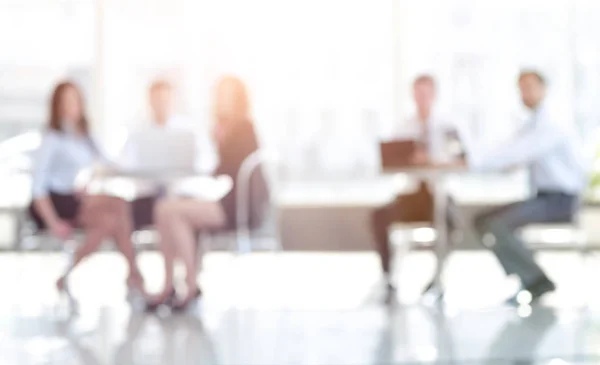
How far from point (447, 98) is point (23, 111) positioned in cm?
379

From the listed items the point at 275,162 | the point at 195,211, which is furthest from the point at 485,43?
the point at 195,211

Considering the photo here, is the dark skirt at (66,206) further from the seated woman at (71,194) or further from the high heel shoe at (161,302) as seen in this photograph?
the high heel shoe at (161,302)

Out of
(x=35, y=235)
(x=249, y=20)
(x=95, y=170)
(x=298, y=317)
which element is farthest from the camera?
(x=249, y=20)

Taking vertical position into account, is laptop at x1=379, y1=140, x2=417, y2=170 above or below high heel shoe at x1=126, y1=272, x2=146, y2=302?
above

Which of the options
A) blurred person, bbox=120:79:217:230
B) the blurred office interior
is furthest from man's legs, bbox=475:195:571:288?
the blurred office interior

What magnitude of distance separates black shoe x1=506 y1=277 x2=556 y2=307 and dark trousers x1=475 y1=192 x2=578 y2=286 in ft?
Answer: 0.08

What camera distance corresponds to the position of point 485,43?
7.43 m

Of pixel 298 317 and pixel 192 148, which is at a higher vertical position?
pixel 192 148

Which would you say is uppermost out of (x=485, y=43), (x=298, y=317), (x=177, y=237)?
(x=485, y=43)

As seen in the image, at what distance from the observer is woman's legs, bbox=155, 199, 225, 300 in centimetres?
375

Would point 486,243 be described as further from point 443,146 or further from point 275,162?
point 275,162

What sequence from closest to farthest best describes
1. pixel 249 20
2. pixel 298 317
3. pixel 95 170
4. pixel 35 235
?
pixel 298 317 < pixel 35 235 < pixel 95 170 < pixel 249 20

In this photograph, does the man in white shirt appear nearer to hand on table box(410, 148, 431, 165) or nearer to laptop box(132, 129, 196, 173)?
hand on table box(410, 148, 431, 165)

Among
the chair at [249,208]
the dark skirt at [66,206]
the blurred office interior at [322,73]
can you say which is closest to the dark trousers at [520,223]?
the chair at [249,208]
